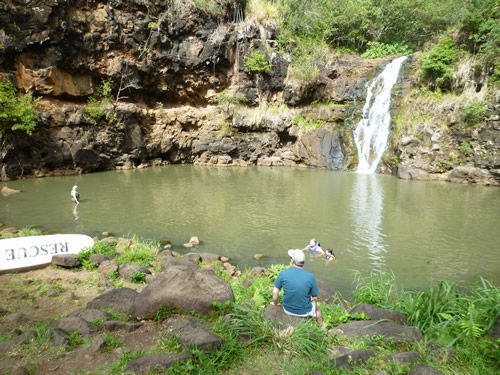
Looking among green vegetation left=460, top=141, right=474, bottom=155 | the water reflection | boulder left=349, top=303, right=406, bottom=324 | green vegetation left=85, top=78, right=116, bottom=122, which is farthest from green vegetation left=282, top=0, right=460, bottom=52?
boulder left=349, top=303, right=406, bottom=324

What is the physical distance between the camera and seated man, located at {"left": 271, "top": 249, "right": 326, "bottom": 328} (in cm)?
435

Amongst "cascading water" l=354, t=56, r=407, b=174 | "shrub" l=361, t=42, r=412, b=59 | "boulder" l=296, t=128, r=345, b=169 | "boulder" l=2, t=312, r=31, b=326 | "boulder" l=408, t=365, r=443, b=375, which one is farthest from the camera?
"shrub" l=361, t=42, r=412, b=59

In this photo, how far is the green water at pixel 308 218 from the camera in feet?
28.9

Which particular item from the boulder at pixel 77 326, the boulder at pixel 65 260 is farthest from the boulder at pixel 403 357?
the boulder at pixel 65 260

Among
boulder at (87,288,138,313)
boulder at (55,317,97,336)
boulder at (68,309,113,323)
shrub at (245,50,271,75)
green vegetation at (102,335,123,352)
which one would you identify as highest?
shrub at (245,50,271,75)

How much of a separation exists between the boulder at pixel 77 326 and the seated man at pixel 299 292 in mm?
2880

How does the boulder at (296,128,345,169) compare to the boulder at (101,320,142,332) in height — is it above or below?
above

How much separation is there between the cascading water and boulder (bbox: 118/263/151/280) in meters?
21.9

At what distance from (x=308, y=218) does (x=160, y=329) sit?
374 inches

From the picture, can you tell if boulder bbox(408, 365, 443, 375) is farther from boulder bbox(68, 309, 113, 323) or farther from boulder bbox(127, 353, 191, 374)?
boulder bbox(68, 309, 113, 323)

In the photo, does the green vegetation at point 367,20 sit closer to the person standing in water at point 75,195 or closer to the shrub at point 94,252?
the person standing in water at point 75,195

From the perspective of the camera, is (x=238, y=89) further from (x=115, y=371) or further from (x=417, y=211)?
(x=115, y=371)

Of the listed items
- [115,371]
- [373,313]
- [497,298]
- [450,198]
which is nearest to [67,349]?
[115,371]

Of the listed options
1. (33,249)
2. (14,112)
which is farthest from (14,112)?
(33,249)
